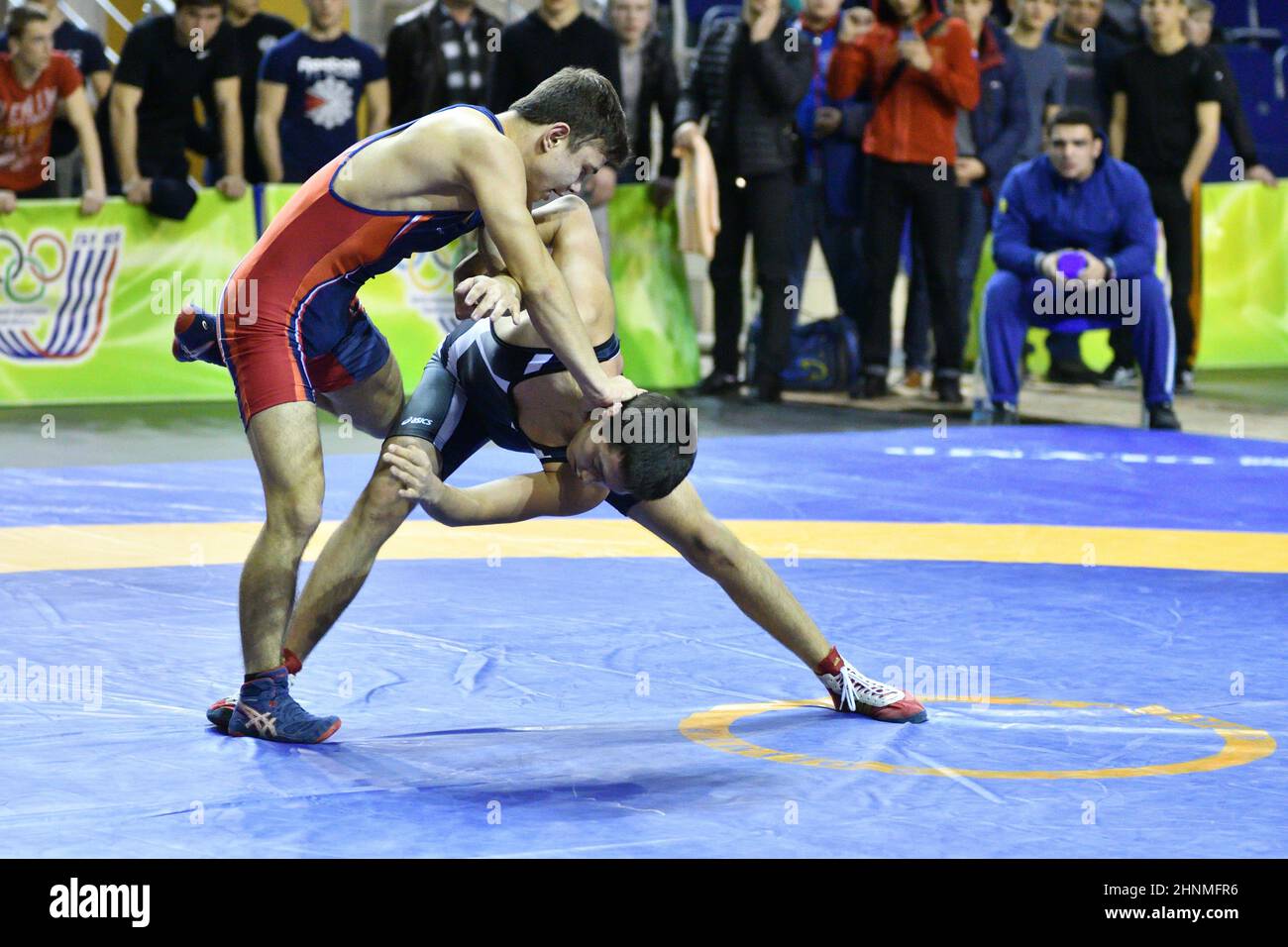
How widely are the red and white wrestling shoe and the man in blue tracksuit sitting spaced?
4.92 meters

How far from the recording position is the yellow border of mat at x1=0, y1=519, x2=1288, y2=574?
5.95 meters

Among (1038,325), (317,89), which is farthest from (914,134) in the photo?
(317,89)

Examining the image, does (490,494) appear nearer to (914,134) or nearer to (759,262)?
(759,262)

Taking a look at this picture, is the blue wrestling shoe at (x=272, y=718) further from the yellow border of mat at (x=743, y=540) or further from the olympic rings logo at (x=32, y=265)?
the olympic rings logo at (x=32, y=265)

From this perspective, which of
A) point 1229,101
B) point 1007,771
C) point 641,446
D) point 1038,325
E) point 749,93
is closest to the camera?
point 1007,771

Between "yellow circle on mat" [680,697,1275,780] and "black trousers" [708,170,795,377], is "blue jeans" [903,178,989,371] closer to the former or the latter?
"black trousers" [708,170,795,377]

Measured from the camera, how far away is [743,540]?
6.34 metres

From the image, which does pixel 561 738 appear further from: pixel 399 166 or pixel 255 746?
pixel 399 166

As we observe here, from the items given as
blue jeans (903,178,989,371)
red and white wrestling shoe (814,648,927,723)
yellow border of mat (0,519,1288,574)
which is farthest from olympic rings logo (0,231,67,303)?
red and white wrestling shoe (814,648,927,723)

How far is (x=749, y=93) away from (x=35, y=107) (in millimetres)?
3481

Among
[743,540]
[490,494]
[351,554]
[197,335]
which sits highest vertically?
[197,335]

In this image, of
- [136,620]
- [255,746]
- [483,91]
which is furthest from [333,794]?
[483,91]

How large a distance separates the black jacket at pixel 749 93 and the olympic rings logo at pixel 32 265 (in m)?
3.16

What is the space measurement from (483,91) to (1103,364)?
14.1 ft
